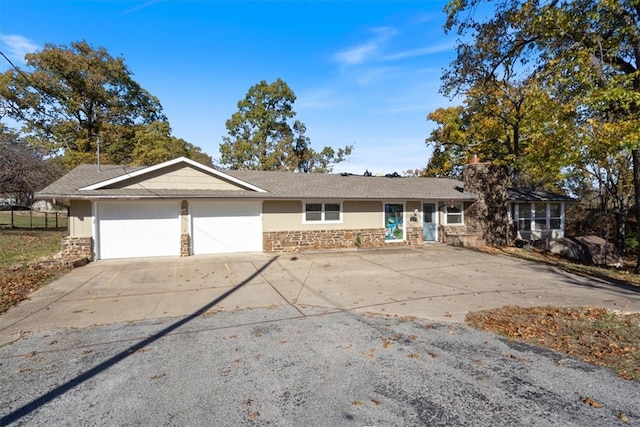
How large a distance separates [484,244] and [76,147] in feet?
95.0

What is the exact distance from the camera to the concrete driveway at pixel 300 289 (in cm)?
655

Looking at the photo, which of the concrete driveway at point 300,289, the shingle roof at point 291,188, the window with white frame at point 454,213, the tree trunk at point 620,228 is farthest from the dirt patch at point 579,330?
the tree trunk at point 620,228

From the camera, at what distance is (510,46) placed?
13141 millimetres

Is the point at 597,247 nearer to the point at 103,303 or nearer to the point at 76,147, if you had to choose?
the point at 103,303

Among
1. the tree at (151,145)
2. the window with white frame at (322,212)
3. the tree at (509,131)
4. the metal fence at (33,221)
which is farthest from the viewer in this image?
the tree at (151,145)

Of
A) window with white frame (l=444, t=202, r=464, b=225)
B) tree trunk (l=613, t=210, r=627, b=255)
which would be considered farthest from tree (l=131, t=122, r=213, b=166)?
tree trunk (l=613, t=210, r=627, b=255)

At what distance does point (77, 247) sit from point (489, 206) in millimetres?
18181

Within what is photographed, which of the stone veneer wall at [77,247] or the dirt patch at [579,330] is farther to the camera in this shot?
the stone veneer wall at [77,247]

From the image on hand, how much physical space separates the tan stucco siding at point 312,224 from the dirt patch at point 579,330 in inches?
369

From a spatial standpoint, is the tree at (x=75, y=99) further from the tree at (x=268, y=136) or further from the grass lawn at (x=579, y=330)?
the grass lawn at (x=579, y=330)

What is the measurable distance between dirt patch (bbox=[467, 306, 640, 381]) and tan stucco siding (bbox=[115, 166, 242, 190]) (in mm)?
10747

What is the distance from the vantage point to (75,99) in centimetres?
2514

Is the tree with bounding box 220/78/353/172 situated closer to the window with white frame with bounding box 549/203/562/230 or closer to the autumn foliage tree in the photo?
the autumn foliage tree

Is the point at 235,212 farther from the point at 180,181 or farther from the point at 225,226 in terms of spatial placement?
the point at 180,181
